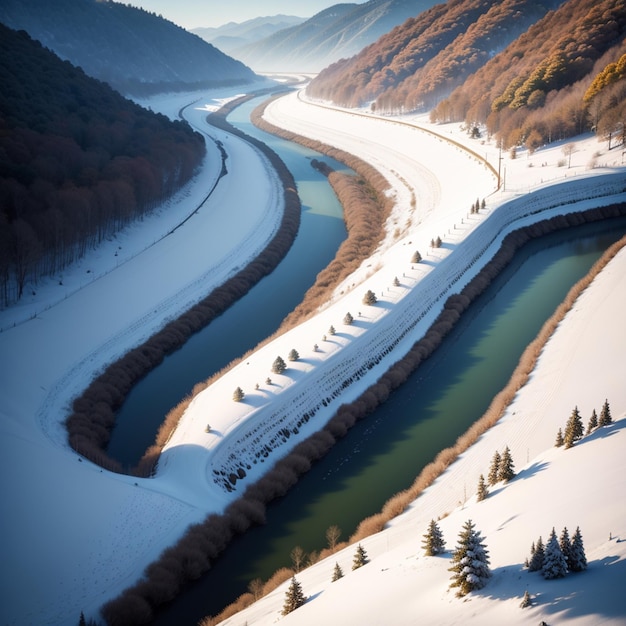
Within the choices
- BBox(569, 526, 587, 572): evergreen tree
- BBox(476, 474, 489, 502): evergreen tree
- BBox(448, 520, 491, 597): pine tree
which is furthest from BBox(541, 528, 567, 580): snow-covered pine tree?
BBox(476, 474, 489, 502): evergreen tree

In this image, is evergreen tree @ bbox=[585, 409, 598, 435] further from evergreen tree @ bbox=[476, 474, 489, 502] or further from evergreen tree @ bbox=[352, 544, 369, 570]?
evergreen tree @ bbox=[352, 544, 369, 570]

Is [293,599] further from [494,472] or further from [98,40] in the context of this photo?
[98,40]

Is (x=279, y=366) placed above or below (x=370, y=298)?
below

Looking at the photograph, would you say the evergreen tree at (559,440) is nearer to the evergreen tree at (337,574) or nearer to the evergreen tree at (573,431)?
the evergreen tree at (573,431)

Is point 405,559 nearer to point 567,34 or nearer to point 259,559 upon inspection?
point 259,559

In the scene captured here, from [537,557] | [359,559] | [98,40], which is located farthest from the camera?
[98,40]

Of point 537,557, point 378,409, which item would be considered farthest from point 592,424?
point 378,409

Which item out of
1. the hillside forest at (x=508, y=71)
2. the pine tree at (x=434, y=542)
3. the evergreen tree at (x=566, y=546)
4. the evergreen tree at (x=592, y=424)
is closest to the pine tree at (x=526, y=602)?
the evergreen tree at (x=566, y=546)
